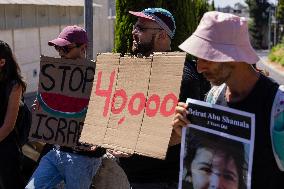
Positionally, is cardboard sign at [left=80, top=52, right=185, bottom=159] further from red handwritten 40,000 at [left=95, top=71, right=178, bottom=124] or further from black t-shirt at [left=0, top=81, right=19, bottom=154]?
black t-shirt at [left=0, top=81, right=19, bottom=154]

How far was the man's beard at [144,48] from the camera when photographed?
3.34m

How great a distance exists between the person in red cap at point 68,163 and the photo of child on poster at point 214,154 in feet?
4.55

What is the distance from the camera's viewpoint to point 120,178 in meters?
3.64

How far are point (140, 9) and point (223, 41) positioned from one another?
6.52 metres

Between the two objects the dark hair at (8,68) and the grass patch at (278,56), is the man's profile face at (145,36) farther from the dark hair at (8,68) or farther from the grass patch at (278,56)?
the grass patch at (278,56)

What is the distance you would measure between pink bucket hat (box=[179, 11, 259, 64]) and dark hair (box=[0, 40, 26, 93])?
2.04 m

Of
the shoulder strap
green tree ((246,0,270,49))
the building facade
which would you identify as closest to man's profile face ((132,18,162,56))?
the shoulder strap

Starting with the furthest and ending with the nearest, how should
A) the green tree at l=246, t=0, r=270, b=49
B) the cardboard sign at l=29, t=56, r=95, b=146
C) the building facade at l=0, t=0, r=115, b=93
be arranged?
1. the green tree at l=246, t=0, r=270, b=49
2. the building facade at l=0, t=0, r=115, b=93
3. the cardboard sign at l=29, t=56, r=95, b=146

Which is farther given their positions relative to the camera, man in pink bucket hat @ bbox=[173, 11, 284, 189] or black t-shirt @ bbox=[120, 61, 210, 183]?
black t-shirt @ bbox=[120, 61, 210, 183]

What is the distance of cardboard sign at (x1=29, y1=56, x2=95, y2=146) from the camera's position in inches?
139

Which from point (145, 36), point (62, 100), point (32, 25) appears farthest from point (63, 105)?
point (32, 25)

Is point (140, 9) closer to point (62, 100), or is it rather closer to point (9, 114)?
point (9, 114)

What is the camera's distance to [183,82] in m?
2.94

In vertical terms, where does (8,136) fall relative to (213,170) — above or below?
below
